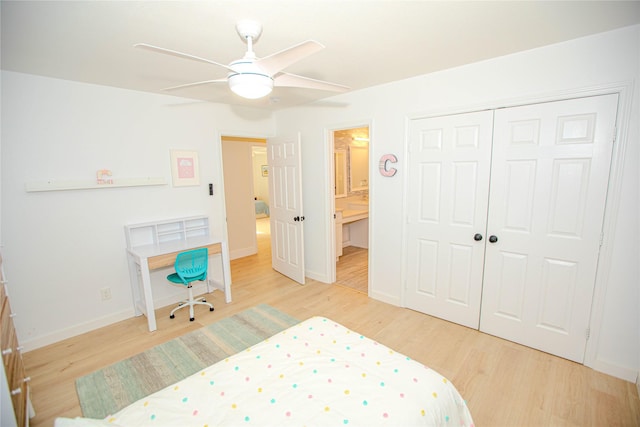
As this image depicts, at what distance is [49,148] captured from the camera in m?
2.67

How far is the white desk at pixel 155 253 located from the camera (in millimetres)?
2926

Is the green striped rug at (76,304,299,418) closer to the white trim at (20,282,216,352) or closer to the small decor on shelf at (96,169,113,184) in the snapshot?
the white trim at (20,282,216,352)

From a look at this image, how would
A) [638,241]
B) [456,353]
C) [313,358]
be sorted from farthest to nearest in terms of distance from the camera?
[456,353], [638,241], [313,358]

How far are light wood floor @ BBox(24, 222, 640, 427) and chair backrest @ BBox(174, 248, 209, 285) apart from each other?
1.61 ft

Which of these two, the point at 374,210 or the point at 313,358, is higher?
the point at 374,210

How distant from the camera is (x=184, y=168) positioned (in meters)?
3.54

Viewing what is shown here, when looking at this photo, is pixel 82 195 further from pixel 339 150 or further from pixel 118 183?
pixel 339 150

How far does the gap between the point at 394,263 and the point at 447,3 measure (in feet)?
8.09

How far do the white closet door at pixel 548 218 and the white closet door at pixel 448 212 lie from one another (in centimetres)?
12

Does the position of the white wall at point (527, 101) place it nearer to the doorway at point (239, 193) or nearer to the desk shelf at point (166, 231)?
the desk shelf at point (166, 231)

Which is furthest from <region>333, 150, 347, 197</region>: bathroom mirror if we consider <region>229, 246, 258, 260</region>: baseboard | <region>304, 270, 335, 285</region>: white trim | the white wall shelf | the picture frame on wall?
the white wall shelf

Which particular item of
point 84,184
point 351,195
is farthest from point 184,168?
point 351,195

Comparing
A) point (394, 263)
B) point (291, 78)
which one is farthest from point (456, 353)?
point (291, 78)

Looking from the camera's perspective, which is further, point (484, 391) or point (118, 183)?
point (118, 183)
